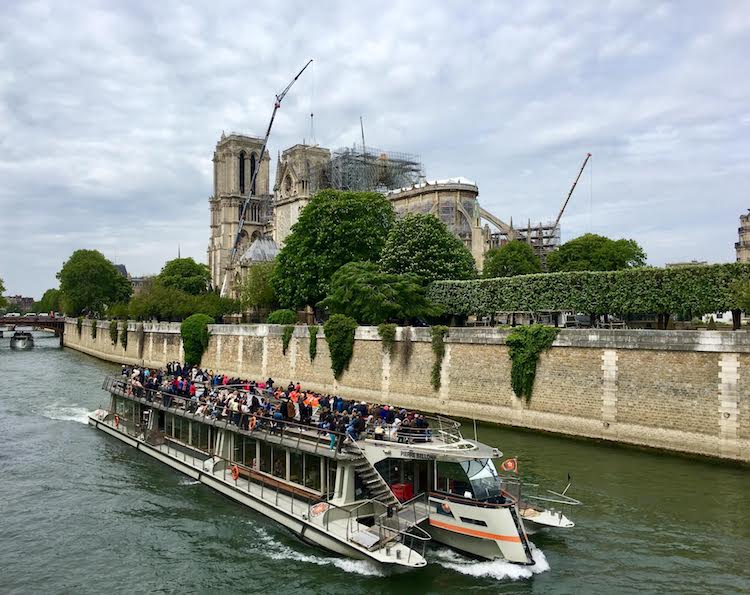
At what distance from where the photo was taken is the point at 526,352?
90.0 feet

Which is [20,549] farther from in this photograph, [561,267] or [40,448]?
[561,267]

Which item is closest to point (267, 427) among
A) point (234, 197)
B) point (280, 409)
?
point (280, 409)

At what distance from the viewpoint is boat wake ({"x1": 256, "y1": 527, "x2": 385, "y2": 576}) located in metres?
14.0

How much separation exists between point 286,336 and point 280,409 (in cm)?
2279

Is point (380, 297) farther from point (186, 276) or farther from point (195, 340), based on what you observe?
point (186, 276)

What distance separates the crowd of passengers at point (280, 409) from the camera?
16281mm

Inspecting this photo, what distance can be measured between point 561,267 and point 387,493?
4675 cm

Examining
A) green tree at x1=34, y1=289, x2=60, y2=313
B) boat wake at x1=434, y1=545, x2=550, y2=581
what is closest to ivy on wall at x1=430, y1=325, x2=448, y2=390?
boat wake at x1=434, y1=545, x2=550, y2=581

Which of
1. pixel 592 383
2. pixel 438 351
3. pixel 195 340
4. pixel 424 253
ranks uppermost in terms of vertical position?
pixel 424 253

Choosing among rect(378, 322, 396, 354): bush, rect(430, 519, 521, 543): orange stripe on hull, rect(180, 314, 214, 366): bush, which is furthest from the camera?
rect(180, 314, 214, 366): bush

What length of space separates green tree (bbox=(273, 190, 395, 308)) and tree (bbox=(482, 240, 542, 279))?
14.1 m

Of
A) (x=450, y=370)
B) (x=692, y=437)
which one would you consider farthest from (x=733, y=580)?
(x=450, y=370)

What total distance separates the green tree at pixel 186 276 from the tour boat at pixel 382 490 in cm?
8291

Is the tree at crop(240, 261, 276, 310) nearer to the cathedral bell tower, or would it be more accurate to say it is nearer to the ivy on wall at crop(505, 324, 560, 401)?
the ivy on wall at crop(505, 324, 560, 401)
